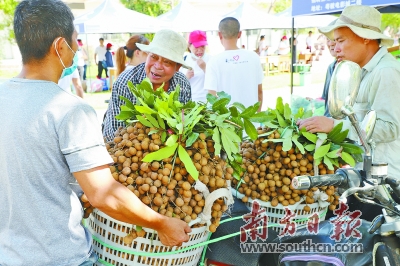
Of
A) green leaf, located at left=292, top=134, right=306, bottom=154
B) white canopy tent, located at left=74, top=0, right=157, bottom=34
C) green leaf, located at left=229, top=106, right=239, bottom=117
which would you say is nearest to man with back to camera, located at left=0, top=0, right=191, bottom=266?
green leaf, located at left=229, top=106, right=239, bottom=117

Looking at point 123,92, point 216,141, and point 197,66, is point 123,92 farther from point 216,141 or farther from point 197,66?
point 197,66

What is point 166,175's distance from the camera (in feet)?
6.27

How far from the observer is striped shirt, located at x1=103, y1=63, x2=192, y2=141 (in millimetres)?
2963

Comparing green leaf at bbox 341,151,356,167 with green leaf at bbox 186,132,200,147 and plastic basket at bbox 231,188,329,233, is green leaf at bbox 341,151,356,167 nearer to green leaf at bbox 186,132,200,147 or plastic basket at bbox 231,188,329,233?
plastic basket at bbox 231,188,329,233

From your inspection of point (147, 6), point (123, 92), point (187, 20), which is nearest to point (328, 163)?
point (123, 92)

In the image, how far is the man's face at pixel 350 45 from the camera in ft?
8.70

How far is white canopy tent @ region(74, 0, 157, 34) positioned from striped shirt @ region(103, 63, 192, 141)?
9416 millimetres

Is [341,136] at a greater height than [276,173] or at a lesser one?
greater

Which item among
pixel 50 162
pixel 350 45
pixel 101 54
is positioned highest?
pixel 350 45

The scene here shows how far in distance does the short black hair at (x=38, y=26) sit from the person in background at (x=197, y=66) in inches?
141

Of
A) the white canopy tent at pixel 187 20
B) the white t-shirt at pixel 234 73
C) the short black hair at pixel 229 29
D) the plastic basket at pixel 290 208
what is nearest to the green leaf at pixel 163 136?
the plastic basket at pixel 290 208

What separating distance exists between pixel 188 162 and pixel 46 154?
632 mm

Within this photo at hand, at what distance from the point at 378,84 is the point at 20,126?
1937 mm

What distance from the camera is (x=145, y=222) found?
1.73 m
